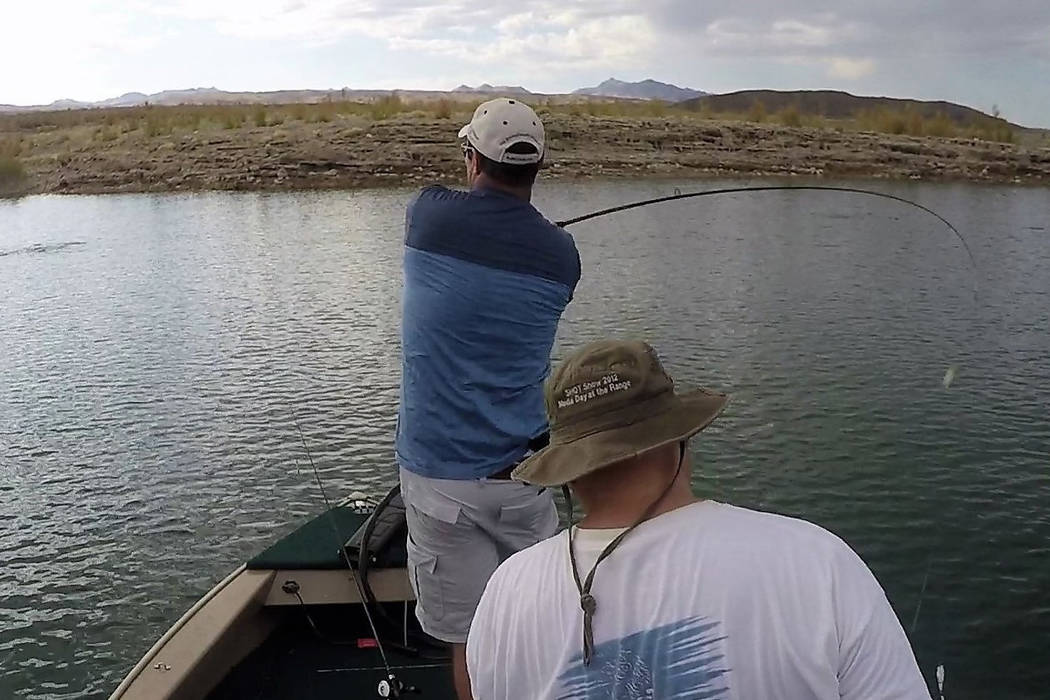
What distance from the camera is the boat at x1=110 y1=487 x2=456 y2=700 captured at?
3.97 metres

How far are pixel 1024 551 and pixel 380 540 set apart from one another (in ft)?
15.8

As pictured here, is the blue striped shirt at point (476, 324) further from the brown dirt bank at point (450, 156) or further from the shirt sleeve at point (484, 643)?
the brown dirt bank at point (450, 156)

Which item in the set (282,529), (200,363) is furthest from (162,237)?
(282,529)

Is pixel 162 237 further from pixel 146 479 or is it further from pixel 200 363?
pixel 146 479

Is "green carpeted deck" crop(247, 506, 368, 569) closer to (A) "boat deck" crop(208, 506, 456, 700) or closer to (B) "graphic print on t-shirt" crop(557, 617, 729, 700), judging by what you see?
(A) "boat deck" crop(208, 506, 456, 700)

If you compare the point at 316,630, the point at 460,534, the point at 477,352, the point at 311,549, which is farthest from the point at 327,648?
the point at 477,352

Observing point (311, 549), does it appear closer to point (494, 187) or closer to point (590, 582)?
point (494, 187)

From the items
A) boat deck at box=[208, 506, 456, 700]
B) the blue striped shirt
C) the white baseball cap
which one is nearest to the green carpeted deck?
boat deck at box=[208, 506, 456, 700]

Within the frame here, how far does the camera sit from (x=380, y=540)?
14.0 ft

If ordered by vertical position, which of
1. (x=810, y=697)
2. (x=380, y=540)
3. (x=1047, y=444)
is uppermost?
(x=810, y=697)

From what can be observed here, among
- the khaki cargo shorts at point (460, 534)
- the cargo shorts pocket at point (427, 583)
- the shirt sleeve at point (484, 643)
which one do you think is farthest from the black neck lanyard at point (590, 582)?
the cargo shorts pocket at point (427, 583)

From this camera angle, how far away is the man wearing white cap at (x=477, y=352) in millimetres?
2873

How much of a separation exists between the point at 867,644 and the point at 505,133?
168 cm

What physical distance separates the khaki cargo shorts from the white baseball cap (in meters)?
0.88
